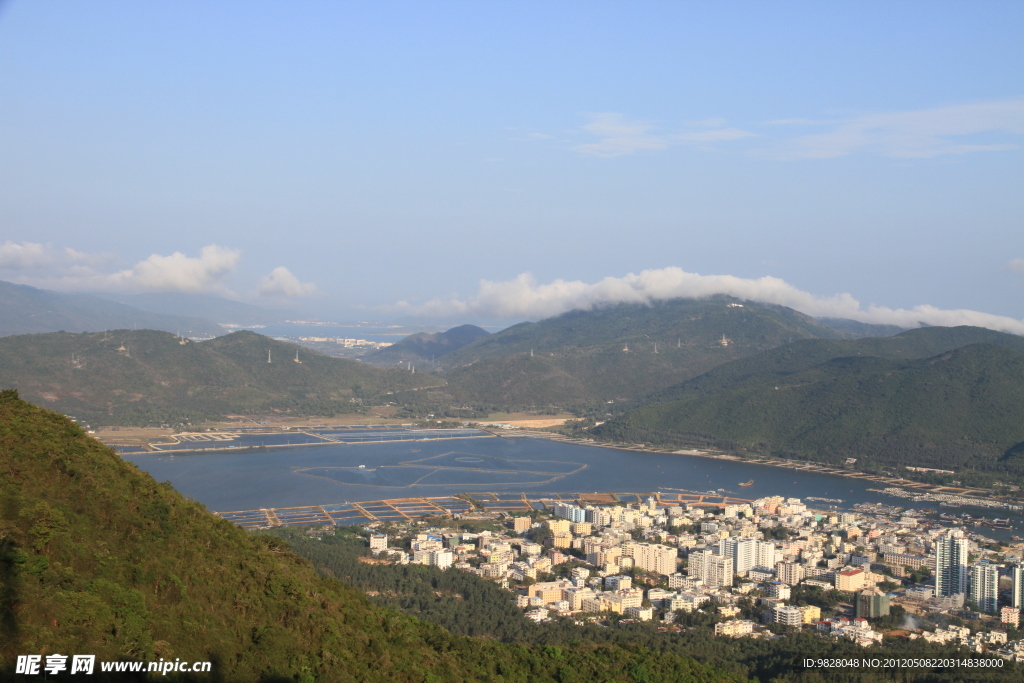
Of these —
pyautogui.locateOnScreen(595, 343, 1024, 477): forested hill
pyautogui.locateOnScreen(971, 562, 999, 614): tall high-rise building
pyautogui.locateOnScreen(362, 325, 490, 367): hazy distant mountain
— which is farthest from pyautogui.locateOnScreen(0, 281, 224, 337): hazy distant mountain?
pyautogui.locateOnScreen(971, 562, 999, 614): tall high-rise building

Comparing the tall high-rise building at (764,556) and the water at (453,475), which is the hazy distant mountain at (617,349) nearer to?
the water at (453,475)

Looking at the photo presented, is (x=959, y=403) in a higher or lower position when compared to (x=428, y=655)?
higher

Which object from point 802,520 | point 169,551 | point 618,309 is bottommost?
point 802,520

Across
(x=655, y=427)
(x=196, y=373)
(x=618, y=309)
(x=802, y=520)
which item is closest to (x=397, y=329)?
(x=618, y=309)

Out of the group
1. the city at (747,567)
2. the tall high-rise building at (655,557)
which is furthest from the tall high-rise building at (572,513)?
the tall high-rise building at (655,557)

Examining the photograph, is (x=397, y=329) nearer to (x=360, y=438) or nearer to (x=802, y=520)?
(x=360, y=438)

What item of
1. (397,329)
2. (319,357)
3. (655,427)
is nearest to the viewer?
(655,427)

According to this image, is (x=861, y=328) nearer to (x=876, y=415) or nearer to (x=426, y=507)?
(x=876, y=415)
